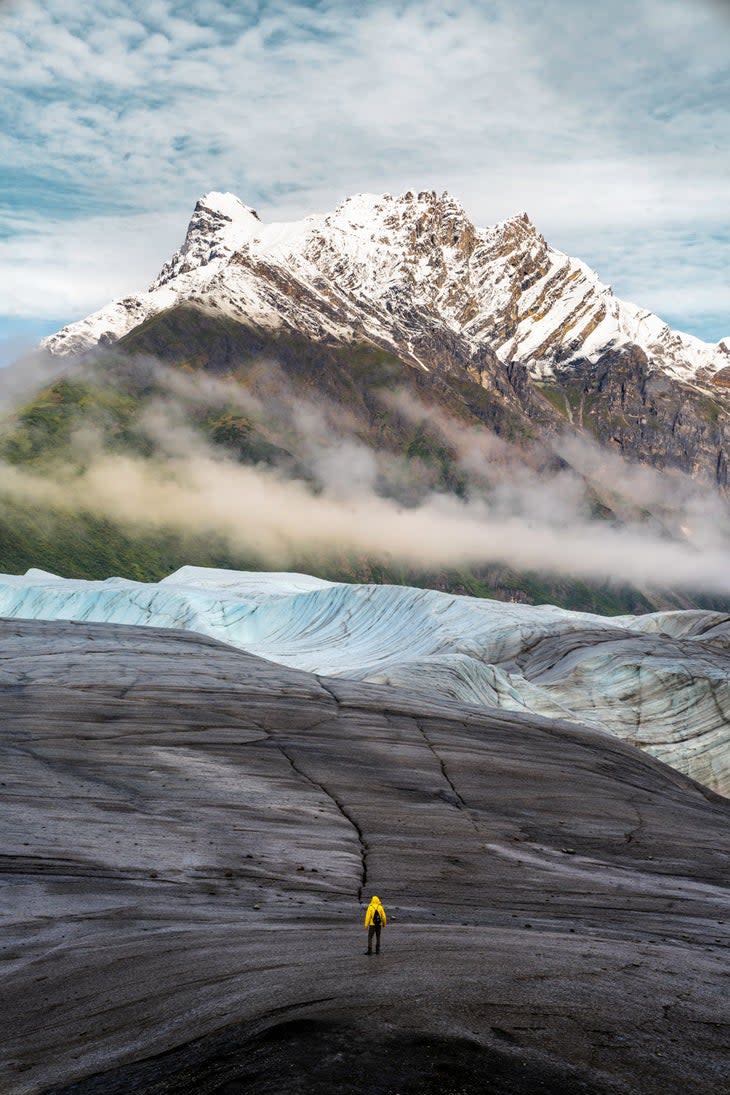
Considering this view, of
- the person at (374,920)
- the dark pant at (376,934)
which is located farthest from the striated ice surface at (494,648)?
the person at (374,920)

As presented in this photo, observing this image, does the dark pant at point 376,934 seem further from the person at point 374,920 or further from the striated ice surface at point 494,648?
the striated ice surface at point 494,648

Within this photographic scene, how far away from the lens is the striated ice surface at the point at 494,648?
183 ft

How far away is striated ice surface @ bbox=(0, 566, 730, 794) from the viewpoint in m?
55.7

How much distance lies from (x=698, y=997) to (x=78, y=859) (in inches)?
435

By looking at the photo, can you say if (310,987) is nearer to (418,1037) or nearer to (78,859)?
(418,1037)

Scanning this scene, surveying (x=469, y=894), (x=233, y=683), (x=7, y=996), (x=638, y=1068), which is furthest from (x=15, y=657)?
(x=638, y=1068)

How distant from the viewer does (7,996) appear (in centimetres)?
1266

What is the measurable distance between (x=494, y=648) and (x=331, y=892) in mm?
50449

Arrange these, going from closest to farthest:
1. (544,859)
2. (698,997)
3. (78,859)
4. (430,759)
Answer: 1. (698,997)
2. (78,859)
3. (544,859)
4. (430,759)

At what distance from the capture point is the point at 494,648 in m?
68.9

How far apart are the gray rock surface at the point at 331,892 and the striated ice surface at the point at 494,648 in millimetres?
10994

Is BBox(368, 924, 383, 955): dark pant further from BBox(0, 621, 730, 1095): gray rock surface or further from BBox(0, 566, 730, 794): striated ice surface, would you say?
BBox(0, 566, 730, 794): striated ice surface

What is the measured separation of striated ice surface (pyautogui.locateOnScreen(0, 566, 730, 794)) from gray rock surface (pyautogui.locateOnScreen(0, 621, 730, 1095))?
11.0 m

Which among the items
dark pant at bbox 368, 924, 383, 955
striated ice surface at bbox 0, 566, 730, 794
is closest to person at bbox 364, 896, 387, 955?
dark pant at bbox 368, 924, 383, 955
